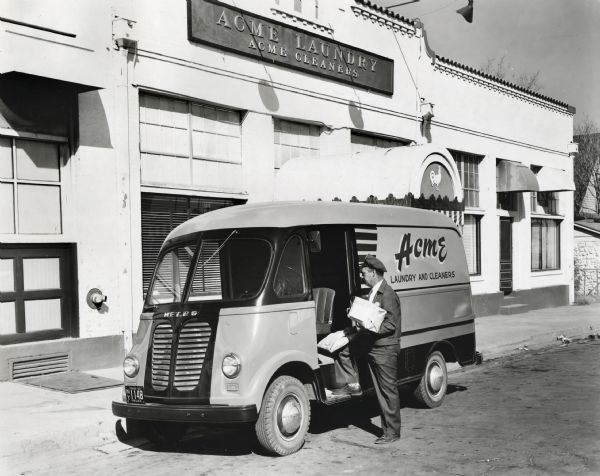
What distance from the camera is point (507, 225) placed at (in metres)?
22.2

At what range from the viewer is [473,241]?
20672mm

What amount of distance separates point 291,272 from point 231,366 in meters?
1.25

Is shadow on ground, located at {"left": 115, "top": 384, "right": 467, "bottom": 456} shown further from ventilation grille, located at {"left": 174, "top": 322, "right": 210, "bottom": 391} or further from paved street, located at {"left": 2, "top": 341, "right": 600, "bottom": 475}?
ventilation grille, located at {"left": 174, "top": 322, "right": 210, "bottom": 391}

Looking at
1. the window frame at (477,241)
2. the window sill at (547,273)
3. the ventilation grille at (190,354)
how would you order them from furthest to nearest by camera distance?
the window sill at (547,273) → the window frame at (477,241) → the ventilation grille at (190,354)

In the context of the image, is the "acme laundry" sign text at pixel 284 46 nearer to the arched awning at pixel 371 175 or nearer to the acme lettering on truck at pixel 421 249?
the arched awning at pixel 371 175

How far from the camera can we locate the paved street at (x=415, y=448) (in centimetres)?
640

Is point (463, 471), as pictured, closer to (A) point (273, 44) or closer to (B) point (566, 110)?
(A) point (273, 44)

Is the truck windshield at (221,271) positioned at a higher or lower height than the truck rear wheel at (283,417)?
higher

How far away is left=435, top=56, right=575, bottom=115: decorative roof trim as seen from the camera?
19594 mm

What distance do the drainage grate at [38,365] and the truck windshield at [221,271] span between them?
10.9ft

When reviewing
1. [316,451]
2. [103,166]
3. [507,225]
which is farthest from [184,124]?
[507,225]

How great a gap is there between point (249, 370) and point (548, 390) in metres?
4.91

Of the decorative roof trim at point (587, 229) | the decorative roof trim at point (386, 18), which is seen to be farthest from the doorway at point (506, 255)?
the decorative roof trim at point (587, 229)

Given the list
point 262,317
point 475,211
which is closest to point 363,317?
point 262,317
